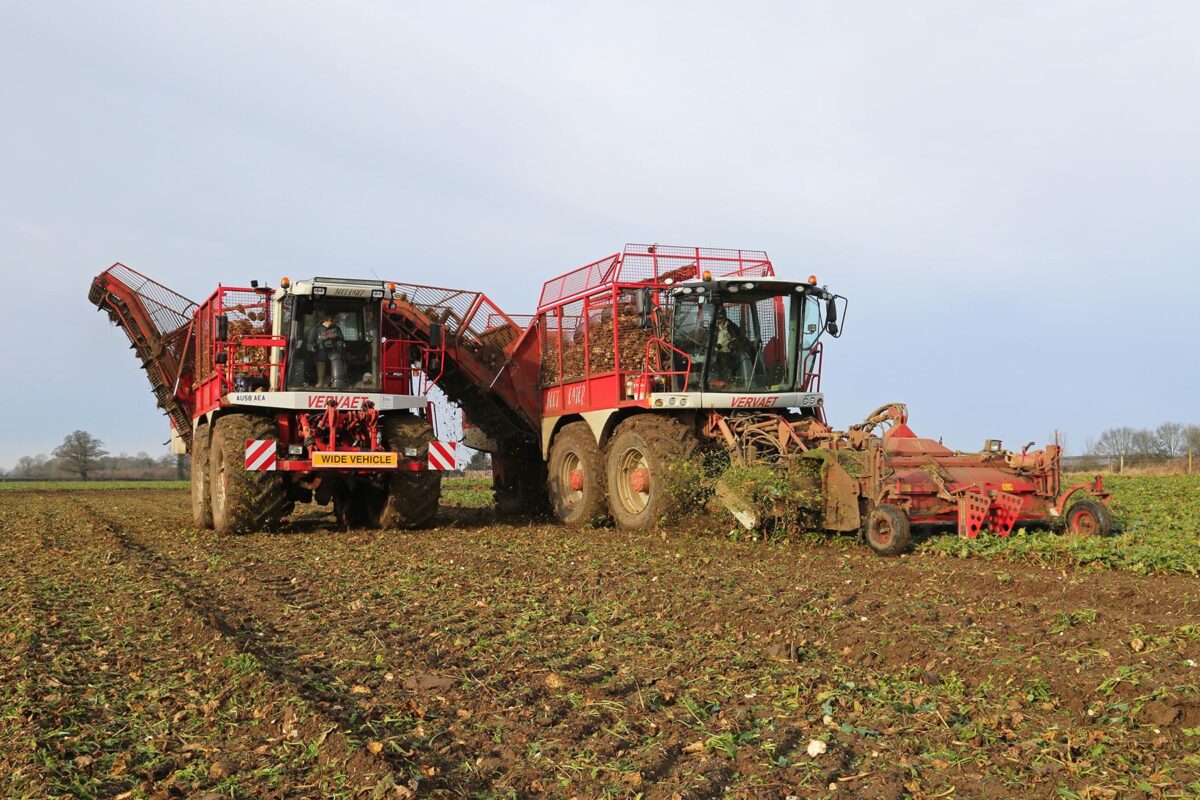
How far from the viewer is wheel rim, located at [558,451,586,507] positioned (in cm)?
1291

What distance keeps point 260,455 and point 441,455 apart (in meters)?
2.04

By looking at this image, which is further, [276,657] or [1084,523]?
[1084,523]

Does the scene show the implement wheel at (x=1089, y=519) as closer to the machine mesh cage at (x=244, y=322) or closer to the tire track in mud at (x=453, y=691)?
the tire track in mud at (x=453, y=691)

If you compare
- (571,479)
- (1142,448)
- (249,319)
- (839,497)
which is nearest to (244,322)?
(249,319)

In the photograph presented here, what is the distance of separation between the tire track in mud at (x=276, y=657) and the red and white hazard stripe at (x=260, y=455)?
2.61m

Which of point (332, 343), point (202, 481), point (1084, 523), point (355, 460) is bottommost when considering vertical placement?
point (1084, 523)

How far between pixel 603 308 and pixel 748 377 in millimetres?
2000

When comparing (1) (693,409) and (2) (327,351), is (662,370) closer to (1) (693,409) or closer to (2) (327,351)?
(1) (693,409)

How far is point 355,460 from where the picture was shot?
11.5 m

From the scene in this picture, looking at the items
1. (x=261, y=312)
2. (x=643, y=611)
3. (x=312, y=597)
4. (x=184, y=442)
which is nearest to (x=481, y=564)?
(x=312, y=597)

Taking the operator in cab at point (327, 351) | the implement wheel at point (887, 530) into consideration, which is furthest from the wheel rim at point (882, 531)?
the operator in cab at point (327, 351)

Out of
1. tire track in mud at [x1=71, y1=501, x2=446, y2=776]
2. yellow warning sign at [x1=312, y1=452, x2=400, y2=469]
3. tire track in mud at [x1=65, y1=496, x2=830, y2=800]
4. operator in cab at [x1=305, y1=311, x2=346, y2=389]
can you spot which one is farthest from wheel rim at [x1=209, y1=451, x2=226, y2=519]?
tire track in mud at [x1=65, y1=496, x2=830, y2=800]

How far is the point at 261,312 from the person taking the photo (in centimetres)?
1274

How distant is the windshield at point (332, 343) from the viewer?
39.7 ft
